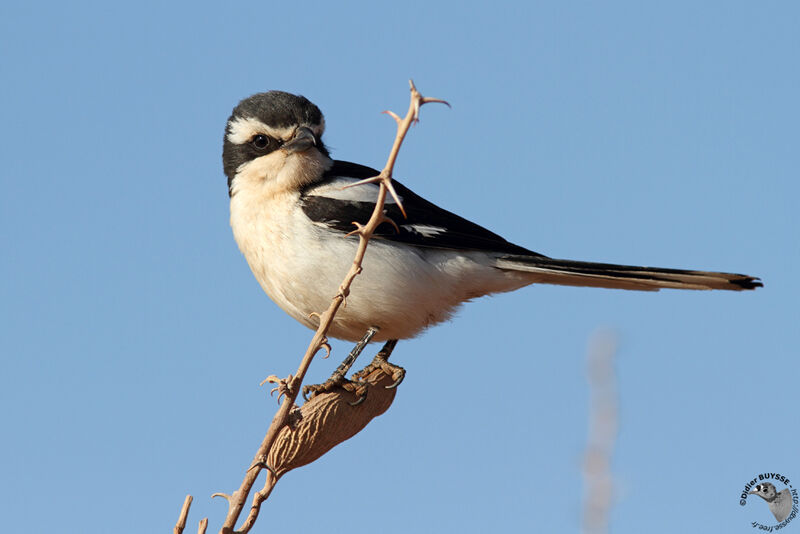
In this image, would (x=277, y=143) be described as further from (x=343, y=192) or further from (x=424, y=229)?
(x=424, y=229)

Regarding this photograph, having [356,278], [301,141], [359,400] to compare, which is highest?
[301,141]

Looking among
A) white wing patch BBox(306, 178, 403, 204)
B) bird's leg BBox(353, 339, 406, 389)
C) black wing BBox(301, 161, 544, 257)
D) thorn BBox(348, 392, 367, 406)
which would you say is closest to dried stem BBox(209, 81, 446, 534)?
thorn BBox(348, 392, 367, 406)

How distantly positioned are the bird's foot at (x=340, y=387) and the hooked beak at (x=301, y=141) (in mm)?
1656

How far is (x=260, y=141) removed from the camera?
18.6 ft

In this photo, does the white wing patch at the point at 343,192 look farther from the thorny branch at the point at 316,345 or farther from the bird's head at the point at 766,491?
the thorny branch at the point at 316,345

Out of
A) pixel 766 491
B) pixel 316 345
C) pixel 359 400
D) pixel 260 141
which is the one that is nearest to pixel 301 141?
pixel 260 141

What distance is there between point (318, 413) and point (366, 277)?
78.1 inches

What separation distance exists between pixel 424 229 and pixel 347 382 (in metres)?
1.80

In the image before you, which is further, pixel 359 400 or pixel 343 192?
pixel 343 192

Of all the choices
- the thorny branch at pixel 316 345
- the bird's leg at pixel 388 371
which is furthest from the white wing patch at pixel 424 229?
the thorny branch at pixel 316 345

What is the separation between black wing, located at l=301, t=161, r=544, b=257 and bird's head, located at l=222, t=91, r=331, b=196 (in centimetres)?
13

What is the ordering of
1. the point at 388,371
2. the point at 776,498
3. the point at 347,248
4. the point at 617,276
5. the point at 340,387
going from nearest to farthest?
1. the point at 776,498
2. the point at 340,387
3. the point at 388,371
4. the point at 347,248
5. the point at 617,276

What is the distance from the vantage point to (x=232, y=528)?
6.86 ft

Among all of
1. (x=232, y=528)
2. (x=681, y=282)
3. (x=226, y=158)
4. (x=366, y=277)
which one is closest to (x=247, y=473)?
(x=232, y=528)
